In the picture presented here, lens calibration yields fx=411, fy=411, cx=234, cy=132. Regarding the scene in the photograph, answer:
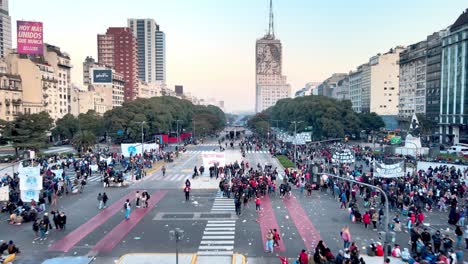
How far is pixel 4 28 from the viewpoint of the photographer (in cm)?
17650

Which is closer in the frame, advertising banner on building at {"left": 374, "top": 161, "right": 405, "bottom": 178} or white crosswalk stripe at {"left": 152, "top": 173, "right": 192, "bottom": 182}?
advertising banner on building at {"left": 374, "top": 161, "right": 405, "bottom": 178}

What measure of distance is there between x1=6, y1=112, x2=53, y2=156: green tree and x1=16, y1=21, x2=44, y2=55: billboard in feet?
106

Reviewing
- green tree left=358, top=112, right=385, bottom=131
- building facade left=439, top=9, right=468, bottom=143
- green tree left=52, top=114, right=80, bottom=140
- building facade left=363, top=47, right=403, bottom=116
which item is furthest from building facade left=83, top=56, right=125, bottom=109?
building facade left=439, top=9, right=468, bottom=143

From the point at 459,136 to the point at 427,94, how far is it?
19601mm

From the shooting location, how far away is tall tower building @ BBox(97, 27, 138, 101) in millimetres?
172375

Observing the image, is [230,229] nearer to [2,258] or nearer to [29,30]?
[2,258]

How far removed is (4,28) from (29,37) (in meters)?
108

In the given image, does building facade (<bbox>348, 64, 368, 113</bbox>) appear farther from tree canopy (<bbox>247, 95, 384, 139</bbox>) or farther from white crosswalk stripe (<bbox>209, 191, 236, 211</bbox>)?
white crosswalk stripe (<bbox>209, 191, 236, 211</bbox>)

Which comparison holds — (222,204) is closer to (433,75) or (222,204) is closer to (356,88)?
(433,75)

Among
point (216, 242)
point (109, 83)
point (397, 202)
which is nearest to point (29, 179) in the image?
point (216, 242)

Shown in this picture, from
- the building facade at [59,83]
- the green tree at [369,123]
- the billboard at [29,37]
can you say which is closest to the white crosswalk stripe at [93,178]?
the billboard at [29,37]

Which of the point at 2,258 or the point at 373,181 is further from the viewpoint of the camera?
the point at 373,181

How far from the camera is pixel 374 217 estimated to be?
24.3 m

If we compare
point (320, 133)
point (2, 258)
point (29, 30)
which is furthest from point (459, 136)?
point (29, 30)
